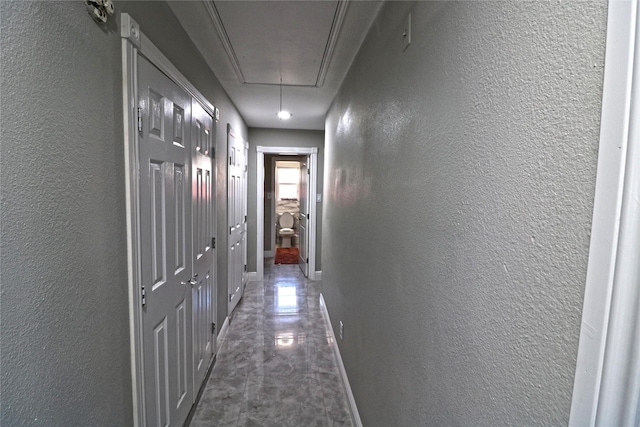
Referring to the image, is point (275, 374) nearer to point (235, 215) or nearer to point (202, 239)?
point (202, 239)

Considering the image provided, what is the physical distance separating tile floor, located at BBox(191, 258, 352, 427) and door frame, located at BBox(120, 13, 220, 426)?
909mm

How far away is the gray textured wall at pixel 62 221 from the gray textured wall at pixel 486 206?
1.02 m

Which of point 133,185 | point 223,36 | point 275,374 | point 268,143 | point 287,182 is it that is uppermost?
point 223,36

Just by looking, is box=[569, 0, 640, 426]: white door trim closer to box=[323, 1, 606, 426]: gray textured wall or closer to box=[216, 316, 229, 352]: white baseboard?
box=[323, 1, 606, 426]: gray textured wall

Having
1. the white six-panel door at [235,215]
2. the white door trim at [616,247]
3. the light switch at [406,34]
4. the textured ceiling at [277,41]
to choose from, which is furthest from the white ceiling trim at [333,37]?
the white door trim at [616,247]

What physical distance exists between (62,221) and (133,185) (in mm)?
387

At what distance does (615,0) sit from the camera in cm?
39

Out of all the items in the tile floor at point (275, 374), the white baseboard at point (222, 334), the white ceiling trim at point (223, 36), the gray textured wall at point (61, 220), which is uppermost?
the white ceiling trim at point (223, 36)

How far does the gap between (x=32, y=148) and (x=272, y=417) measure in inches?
79.3

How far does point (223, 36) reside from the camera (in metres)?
1.85

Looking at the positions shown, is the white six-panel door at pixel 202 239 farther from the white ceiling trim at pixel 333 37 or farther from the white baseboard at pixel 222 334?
the white ceiling trim at pixel 333 37

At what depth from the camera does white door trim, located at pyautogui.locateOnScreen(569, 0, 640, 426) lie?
37cm

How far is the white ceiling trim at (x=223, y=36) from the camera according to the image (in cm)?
155

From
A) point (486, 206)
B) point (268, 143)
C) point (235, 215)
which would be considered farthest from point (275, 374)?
point (268, 143)
